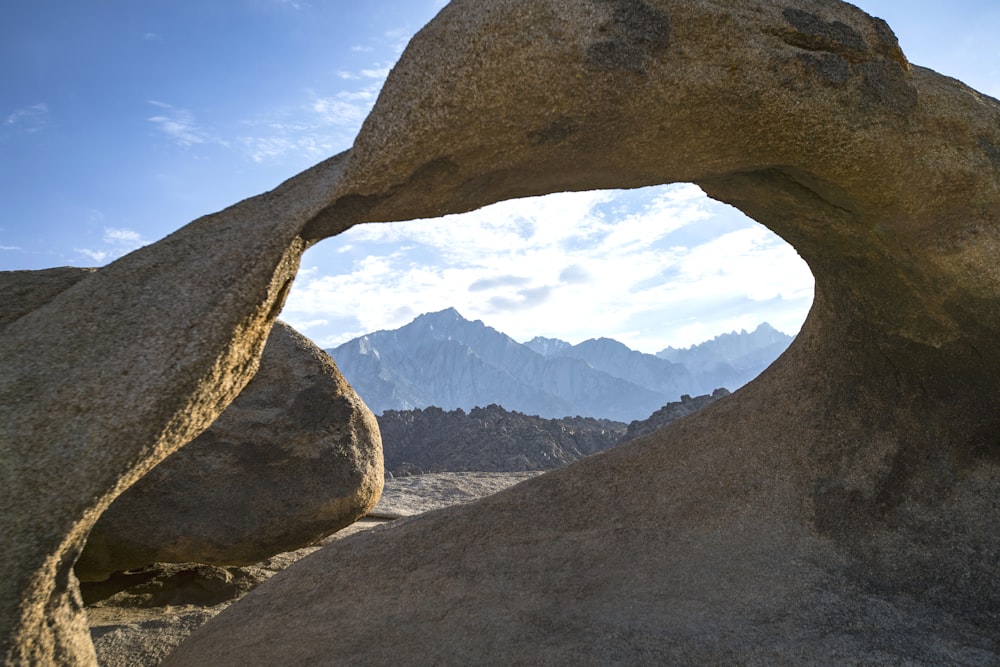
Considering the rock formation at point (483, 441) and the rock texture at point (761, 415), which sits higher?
the rock texture at point (761, 415)

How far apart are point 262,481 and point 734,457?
3404 mm

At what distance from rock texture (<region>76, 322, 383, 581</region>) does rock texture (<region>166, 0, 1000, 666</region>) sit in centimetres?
115

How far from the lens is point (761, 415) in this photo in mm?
4312

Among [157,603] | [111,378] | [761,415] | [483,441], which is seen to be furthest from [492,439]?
[111,378]

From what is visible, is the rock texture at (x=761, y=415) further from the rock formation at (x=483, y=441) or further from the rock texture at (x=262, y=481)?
the rock formation at (x=483, y=441)

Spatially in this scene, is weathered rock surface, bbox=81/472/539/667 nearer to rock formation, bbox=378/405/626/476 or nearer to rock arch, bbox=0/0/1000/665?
rock arch, bbox=0/0/1000/665

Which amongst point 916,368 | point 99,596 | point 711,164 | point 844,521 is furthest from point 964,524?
point 99,596

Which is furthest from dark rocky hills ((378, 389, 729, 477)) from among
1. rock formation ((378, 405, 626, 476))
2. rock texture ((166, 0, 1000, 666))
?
rock texture ((166, 0, 1000, 666))

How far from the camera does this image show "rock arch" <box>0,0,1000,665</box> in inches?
106

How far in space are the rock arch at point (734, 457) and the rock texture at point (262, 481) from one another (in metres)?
1.24

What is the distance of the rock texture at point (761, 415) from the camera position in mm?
2762

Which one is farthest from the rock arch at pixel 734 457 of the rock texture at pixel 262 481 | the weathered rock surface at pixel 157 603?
the rock texture at pixel 262 481

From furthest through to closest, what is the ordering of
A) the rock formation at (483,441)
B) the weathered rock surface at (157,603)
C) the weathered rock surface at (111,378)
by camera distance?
1. the rock formation at (483,441)
2. the weathered rock surface at (157,603)
3. the weathered rock surface at (111,378)

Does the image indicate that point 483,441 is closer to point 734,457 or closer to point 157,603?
point 157,603
